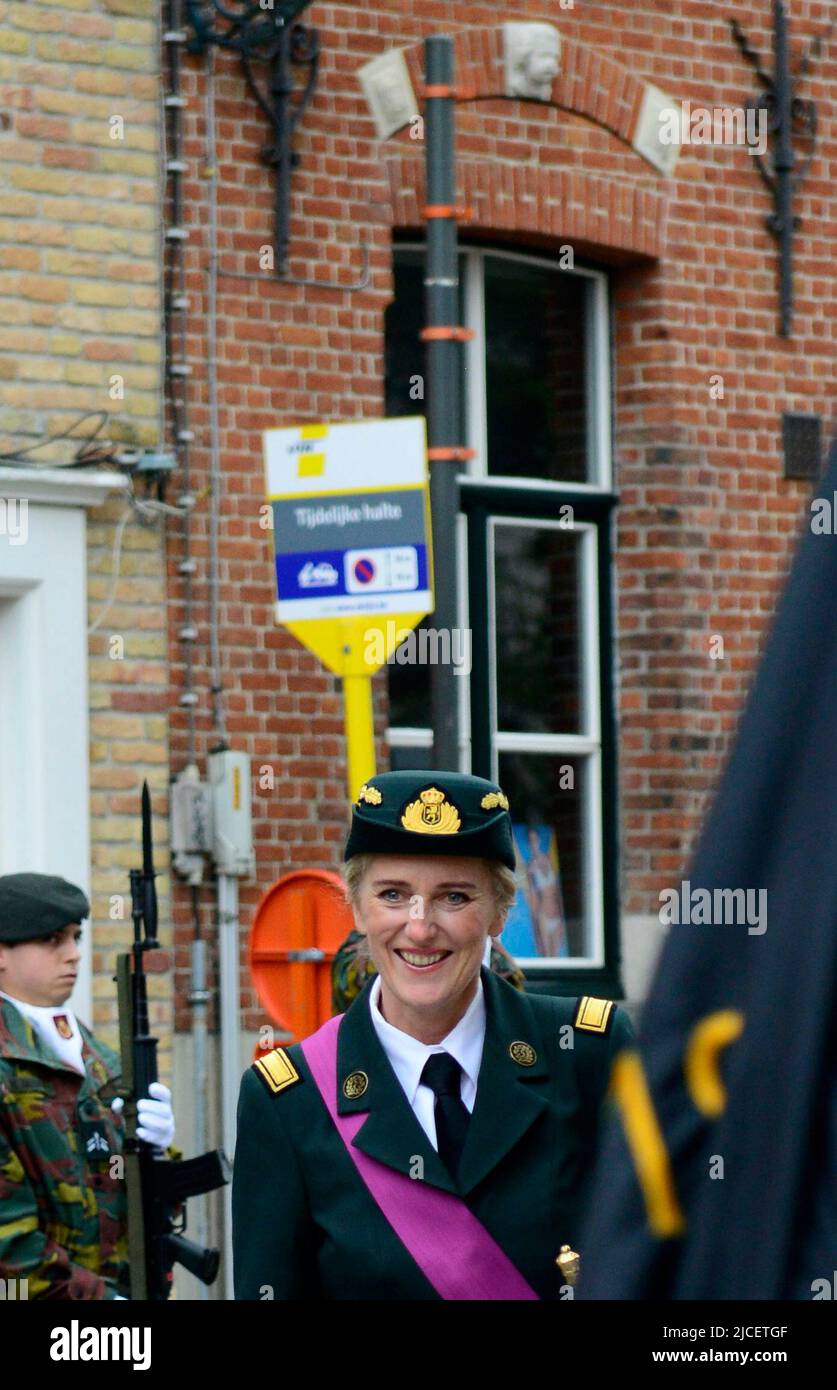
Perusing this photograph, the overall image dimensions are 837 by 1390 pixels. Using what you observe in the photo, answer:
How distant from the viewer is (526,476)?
1130 centimetres

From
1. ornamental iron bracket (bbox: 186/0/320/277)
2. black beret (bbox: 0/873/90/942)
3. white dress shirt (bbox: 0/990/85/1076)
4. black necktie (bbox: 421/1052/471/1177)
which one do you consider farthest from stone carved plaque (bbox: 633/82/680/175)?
black necktie (bbox: 421/1052/471/1177)

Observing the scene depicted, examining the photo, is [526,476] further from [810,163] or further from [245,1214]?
[245,1214]

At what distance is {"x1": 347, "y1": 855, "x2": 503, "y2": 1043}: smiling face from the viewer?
3.88m

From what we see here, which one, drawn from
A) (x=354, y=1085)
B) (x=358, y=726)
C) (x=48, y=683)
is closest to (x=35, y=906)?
(x=358, y=726)

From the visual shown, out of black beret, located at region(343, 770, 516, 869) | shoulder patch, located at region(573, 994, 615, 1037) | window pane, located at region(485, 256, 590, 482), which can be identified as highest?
window pane, located at region(485, 256, 590, 482)

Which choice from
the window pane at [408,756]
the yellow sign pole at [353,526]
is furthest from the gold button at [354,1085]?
the window pane at [408,756]

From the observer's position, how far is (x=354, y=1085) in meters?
3.84

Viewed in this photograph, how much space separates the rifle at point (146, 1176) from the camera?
6.09 meters

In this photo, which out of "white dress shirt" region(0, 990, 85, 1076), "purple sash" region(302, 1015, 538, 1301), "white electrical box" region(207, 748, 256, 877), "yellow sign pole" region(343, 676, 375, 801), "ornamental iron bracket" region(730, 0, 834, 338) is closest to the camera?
"purple sash" region(302, 1015, 538, 1301)

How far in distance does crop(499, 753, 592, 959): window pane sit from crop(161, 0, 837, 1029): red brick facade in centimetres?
22

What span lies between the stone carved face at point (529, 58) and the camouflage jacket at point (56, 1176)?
5732 mm

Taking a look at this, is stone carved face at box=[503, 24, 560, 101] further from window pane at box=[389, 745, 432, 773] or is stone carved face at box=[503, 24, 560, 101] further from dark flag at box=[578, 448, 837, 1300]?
dark flag at box=[578, 448, 837, 1300]

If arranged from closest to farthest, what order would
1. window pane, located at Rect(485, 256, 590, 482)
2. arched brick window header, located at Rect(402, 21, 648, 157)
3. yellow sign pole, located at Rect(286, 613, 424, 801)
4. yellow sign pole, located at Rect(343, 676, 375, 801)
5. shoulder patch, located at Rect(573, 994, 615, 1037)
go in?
shoulder patch, located at Rect(573, 994, 615, 1037) < yellow sign pole, located at Rect(286, 613, 424, 801) < yellow sign pole, located at Rect(343, 676, 375, 801) < arched brick window header, located at Rect(402, 21, 648, 157) < window pane, located at Rect(485, 256, 590, 482)

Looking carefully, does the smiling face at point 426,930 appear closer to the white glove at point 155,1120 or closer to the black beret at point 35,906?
the white glove at point 155,1120
